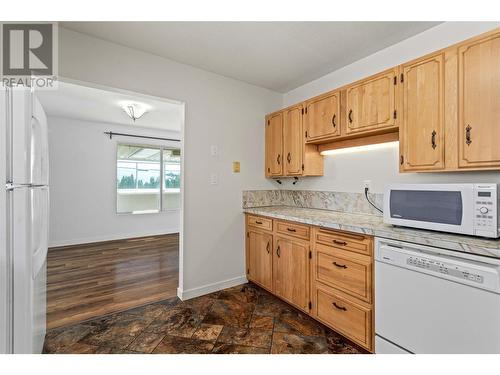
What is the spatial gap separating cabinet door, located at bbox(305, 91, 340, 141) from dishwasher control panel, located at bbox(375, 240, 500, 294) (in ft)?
4.02

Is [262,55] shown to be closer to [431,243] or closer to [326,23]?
[326,23]

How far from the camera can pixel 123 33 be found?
6.81ft

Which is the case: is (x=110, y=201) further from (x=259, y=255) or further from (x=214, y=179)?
(x=259, y=255)

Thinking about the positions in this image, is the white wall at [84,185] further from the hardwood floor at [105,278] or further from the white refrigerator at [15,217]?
the white refrigerator at [15,217]

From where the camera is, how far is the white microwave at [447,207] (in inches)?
52.9

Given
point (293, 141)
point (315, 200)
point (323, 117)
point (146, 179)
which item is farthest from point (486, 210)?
point (146, 179)

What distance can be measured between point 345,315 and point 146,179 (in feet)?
16.6

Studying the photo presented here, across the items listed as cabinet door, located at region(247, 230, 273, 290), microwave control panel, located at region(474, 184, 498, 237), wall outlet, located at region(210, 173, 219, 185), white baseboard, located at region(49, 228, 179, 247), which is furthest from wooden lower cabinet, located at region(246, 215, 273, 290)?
white baseboard, located at region(49, 228, 179, 247)

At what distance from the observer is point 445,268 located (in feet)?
4.48

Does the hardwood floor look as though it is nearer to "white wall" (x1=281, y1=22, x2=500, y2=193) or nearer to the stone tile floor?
the stone tile floor

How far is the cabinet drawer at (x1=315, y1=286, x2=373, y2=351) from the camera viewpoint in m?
1.74

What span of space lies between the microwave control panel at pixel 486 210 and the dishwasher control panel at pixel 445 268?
0.82 feet

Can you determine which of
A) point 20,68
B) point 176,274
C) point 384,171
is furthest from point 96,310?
point 384,171

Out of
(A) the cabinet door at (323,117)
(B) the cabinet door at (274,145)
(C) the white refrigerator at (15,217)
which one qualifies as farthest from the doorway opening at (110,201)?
(A) the cabinet door at (323,117)
